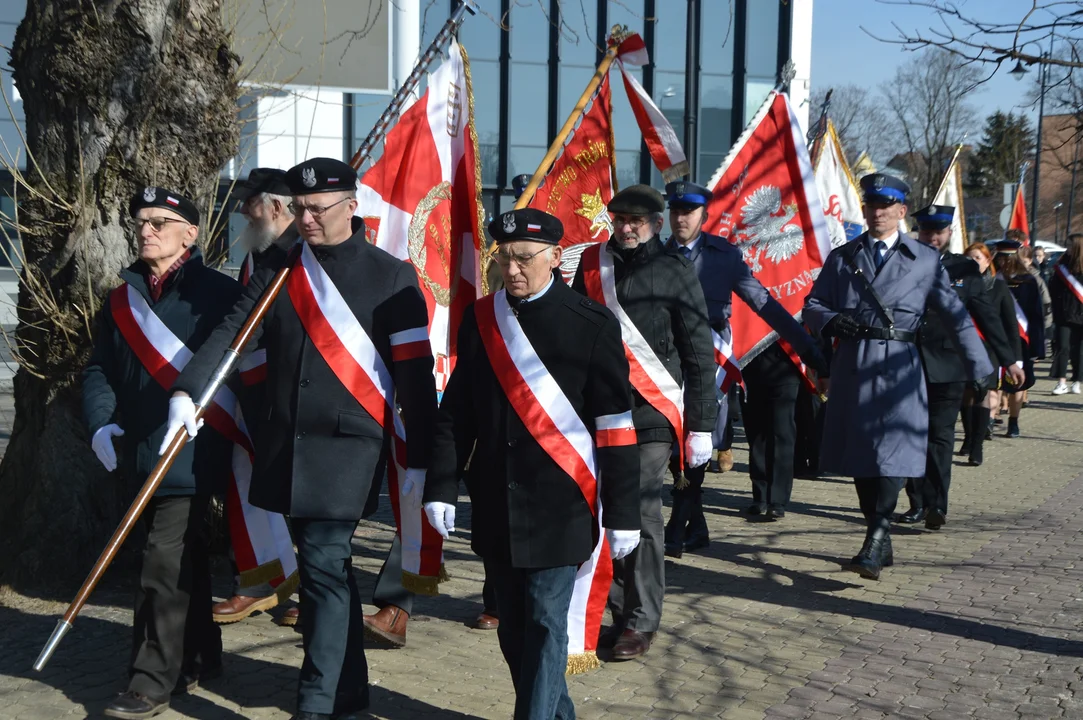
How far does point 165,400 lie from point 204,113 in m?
1.98

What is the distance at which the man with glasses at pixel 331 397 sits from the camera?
14.5 ft

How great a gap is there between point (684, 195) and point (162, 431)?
3.35m

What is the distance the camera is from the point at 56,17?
6.02 metres

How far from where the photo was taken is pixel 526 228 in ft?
13.5

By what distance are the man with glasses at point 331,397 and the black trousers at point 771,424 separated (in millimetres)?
4609

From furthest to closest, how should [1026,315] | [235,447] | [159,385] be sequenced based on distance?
[1026,315] → [235,447] → [159,385]

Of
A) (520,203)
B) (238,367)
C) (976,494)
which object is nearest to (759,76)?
(976,494)

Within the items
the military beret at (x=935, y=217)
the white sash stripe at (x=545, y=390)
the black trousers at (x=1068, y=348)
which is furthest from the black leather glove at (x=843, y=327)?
the black trousers at (x=1068, y=348)

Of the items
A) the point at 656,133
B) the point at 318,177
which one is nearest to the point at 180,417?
the point at 318,177

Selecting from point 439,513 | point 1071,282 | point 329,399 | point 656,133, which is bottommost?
point 439,513

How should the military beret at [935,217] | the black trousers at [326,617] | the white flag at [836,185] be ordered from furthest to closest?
the white flag at [836,185], the military beret at [935,217], the black trousers at [326,617]

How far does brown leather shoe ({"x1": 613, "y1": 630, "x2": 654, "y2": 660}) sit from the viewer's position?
536 cm

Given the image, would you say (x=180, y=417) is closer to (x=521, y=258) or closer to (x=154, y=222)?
(x=154, y=222)

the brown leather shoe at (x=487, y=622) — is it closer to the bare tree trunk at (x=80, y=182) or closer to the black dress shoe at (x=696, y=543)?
the bare tree trunk at (x=80, y=182)
